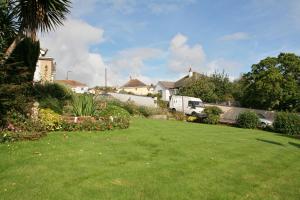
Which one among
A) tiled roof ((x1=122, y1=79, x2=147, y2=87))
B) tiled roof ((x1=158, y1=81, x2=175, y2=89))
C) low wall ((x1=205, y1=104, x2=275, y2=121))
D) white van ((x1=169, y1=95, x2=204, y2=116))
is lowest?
low wall ((x1=205, y1=104, x2=275, y2=121))

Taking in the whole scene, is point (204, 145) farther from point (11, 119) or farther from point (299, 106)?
point (299, 106)

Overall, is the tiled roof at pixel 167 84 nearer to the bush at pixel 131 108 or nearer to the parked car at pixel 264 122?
the parked car at pixel 264 122

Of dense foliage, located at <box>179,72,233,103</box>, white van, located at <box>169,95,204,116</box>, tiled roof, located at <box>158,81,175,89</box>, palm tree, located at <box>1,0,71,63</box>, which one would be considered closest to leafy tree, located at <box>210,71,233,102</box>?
dense foliage, located at <box>179,72,233,103</box>

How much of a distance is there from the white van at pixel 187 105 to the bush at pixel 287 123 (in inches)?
302

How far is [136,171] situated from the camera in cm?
732

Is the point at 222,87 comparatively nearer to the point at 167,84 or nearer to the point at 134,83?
the point at 167,84

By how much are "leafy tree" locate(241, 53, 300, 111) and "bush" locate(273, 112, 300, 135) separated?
8011mm

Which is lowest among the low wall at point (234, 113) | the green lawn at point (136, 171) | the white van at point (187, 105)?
the green lawn at point (136, 171)

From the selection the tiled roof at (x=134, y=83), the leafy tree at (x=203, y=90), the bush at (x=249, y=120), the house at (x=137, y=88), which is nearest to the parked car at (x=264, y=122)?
the bush at (x=249, y=120)

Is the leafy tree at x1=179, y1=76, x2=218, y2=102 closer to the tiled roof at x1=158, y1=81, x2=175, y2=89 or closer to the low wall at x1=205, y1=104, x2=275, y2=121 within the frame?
the low wall at x1=205, y1=104, x2=275, y2=121

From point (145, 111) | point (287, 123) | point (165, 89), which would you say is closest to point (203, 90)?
point (145, 111)

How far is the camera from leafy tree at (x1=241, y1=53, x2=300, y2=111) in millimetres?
32281

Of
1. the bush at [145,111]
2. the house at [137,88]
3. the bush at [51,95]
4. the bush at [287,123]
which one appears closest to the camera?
the bush at [51,95]

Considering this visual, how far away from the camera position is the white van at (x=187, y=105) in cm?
3161
